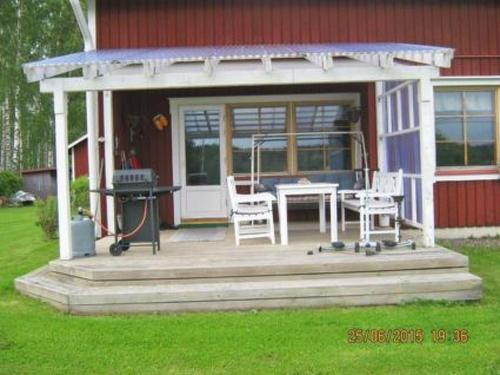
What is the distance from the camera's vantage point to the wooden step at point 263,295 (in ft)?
15.8

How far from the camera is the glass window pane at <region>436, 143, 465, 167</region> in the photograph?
7988mm

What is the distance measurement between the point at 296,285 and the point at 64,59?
10.2ft

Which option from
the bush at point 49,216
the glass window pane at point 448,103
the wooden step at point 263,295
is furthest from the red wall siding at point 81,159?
the wooden step at point 263,295

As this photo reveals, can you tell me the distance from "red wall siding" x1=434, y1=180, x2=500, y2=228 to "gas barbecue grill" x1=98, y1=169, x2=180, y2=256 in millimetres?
A: 3897

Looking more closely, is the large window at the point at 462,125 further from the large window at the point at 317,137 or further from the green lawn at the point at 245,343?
the green lawn at the point at 245,343

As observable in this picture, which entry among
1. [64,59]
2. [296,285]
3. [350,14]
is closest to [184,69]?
[64,59]

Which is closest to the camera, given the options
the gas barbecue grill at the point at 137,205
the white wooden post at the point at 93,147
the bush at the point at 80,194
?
the gas barbecue grill at the point at 137,205

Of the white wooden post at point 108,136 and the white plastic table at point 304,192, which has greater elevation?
the white wooden post at point 108,136

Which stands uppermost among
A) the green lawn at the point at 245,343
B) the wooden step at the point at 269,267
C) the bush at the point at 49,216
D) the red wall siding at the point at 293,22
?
the red wall siding at the point at 293,22

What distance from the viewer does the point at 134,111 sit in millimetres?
8680

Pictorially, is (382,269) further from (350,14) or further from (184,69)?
(350,14)

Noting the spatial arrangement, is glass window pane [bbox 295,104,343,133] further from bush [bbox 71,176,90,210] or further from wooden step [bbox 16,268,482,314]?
bush [bbox 71,176,90,210]

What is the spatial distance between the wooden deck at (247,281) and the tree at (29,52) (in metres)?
17.6

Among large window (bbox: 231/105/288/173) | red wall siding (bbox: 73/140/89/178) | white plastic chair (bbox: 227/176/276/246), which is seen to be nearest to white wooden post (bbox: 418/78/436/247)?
white plastic chair (bbox: 227/176/276/246)
